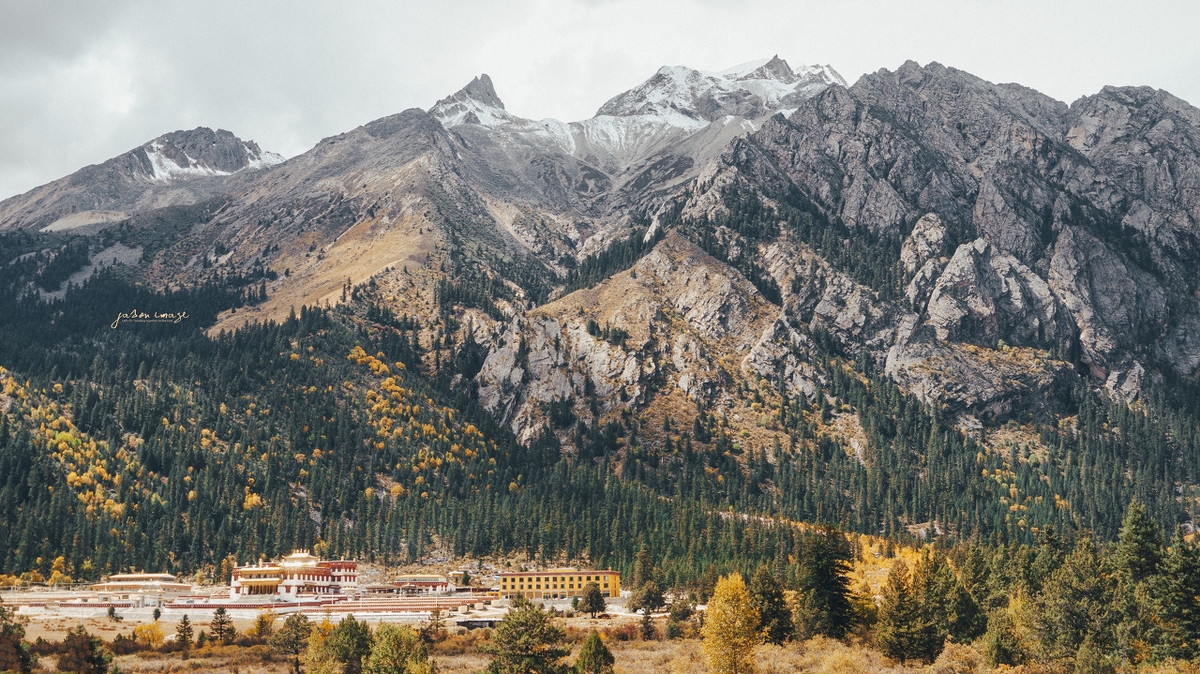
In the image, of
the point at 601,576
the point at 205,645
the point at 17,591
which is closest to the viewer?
the point at 205,645

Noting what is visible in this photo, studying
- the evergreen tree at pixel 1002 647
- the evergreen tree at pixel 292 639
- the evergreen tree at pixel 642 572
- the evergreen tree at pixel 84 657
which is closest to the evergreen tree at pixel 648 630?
the evergreen tree at pixel 642 572

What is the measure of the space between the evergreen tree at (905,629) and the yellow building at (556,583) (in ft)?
278

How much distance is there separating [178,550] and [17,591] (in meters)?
36.2

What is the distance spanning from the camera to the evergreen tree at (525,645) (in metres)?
82.8

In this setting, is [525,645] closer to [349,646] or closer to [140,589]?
[349,646]

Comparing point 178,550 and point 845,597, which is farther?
point 178,550

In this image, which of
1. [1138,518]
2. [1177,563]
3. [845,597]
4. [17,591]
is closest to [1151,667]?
[1177,563]

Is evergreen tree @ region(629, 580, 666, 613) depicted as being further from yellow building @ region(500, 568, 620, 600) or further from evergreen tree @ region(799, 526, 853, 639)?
evergreen tree @ region(799, 526, 853, 639)

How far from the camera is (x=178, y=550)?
650ft

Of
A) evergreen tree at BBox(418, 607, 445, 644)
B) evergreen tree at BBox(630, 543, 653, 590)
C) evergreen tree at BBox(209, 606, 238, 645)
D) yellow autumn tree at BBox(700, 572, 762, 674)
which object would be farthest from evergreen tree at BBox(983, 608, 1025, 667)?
evergreen tree at BBox(209, 606, 238, 645)

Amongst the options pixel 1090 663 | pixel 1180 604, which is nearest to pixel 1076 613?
pixel 1090 663

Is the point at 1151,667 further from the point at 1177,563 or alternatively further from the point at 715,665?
the point at 715,665

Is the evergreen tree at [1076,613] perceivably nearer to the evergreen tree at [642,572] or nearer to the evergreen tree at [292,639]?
the evergreen tree at [292,639]

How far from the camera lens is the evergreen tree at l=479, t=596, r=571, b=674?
272 feet
